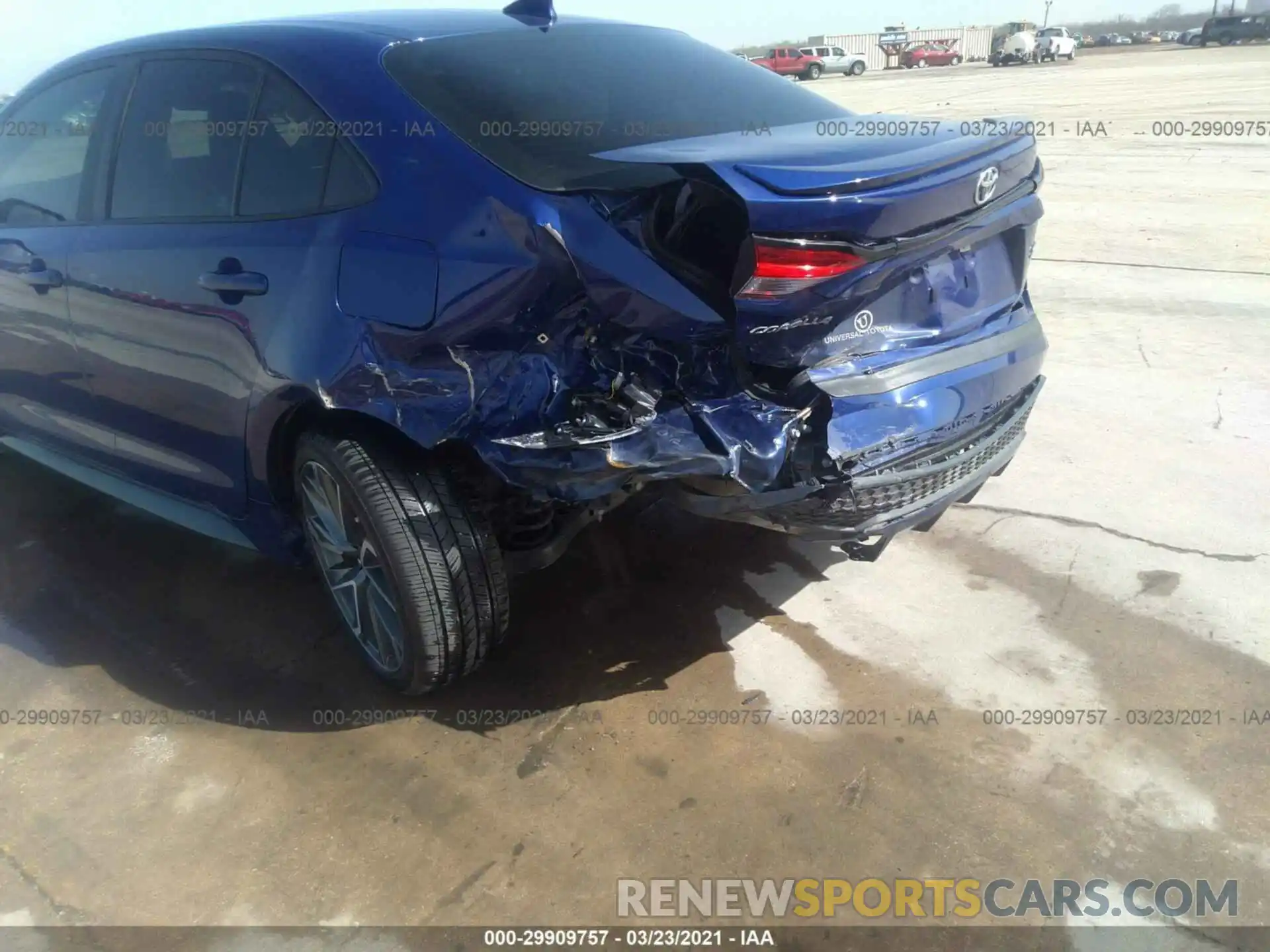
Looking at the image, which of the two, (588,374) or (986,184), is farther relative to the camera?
(986,184)

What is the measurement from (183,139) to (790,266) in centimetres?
206

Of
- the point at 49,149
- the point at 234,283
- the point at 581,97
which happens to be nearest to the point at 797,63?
the point at 49,149

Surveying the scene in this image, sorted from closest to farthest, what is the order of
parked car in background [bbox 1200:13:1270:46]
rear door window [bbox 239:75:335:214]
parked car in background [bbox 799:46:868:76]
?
rear door window [bbox 239:75:335:214] < parked car in background [bbox 1200:13:1270:46] < parked car in background [bbox 799:46:868:76]

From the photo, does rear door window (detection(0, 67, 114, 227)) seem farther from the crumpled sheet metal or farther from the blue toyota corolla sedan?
the crumpled sheet metal

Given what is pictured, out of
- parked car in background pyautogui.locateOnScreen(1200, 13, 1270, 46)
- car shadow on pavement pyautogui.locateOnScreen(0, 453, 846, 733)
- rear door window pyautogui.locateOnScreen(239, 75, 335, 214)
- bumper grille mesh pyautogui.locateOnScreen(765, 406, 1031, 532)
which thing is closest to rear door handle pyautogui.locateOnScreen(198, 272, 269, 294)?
rear door window pyautogui.locateOnScreen(239, 75, 335, 214)

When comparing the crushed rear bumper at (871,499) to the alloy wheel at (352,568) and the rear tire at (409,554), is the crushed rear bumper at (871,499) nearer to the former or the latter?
the rear tire at (409,554)

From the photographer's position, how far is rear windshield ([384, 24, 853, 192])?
238 centimetres

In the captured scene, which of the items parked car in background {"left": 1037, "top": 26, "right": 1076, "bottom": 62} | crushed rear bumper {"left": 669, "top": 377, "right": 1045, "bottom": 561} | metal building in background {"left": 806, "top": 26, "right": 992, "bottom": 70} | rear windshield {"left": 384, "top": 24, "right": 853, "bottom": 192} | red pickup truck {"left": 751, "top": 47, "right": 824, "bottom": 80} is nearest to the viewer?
crushed rear bumper {"left": 669, "top": 377, "right": 1045, "bottom": 561}

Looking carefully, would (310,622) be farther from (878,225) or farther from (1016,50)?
(1016,50)

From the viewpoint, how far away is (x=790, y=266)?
2.12m

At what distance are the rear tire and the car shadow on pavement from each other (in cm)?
24

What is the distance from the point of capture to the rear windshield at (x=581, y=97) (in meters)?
2.38

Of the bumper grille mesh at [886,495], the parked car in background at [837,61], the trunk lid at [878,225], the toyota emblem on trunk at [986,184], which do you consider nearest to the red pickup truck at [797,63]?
the parked car in background at [837,61]

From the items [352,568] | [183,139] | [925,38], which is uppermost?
[183,139]
